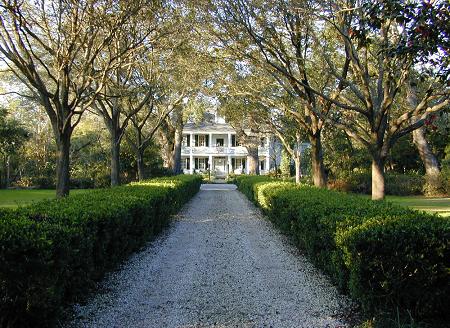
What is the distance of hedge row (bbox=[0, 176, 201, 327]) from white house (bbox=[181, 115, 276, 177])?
157 feet

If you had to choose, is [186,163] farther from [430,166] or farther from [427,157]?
[430,166]

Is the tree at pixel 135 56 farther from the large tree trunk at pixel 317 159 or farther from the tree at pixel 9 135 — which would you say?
Answer: the tree at pixel 9 135

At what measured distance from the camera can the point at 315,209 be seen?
6.89 m

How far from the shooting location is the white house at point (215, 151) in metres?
55.7

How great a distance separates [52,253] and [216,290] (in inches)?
106

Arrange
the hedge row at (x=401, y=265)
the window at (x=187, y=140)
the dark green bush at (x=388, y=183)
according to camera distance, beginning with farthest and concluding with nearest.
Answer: the window at (x=187, y=140)
the dark green bush at (x=388, y=183)
the hedge row at (x=401, y=265)

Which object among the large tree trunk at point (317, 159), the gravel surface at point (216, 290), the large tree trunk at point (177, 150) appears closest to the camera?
the gravel surface at point (216, 290)

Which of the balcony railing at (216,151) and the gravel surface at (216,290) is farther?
the balcony railing at (216,151)

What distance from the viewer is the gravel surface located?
4.84 m

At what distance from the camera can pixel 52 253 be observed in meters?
3.89

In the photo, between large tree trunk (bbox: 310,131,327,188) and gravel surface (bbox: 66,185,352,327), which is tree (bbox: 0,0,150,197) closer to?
gravel surface (bbox: 66,185,352,327)

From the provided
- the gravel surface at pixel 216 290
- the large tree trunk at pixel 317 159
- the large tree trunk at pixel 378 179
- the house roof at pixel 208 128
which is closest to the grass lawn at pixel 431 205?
the large tree trunk at pixel 317 159

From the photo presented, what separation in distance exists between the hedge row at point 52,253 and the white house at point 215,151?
47.8 m

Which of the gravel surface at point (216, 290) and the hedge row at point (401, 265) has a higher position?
the hedge row at point (401, 265)
